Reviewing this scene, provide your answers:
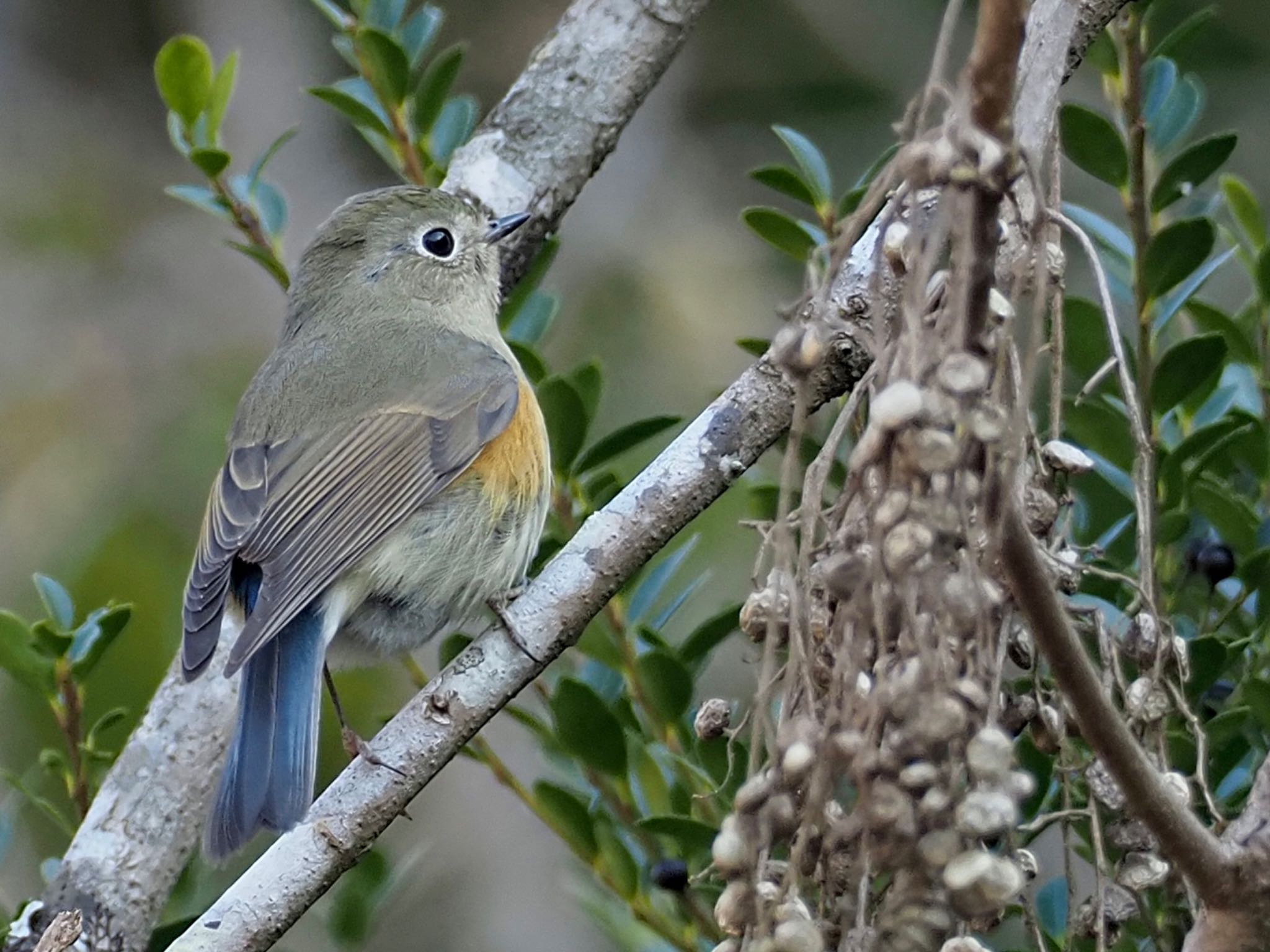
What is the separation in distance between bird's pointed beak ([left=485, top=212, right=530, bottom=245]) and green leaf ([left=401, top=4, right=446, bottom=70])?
1.10 feet

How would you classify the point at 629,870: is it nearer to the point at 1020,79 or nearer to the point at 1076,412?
the point at 1076,412

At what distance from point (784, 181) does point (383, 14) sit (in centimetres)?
101

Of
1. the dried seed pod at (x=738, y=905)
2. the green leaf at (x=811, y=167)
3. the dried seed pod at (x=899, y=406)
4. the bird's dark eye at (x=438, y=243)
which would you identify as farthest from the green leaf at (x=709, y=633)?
the bird's dark eye at (x=438, y=243)

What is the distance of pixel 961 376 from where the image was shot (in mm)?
1231

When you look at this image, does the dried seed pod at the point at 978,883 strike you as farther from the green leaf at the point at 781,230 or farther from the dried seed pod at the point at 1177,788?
the green leaf at the point at 781,230

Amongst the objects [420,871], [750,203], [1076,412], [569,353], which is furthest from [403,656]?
[750,203]

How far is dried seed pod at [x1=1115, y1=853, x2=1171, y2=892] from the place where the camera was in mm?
1549

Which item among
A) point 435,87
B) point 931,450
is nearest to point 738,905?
point 931,450

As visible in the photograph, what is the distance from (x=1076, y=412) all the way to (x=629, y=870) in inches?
36.2

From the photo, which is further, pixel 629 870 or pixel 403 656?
pixel 403 656

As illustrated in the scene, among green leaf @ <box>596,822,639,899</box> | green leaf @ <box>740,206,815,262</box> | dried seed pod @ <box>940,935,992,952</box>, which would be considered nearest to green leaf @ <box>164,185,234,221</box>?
green leaf @ <box>740,206,815,262</box>

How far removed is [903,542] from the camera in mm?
1236

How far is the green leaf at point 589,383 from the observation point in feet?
9.07

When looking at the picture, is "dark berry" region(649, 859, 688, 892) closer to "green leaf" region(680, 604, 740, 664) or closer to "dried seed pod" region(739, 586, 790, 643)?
"green leaf" region(680, 604, 740, 664)
